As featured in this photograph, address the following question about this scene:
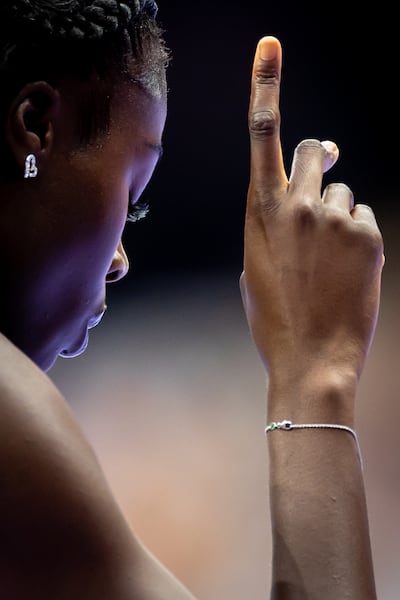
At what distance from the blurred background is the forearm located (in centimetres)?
81

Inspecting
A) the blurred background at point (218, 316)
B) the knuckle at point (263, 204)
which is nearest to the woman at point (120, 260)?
the knuckle at point (263, 204)

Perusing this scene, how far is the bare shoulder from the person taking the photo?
1.39ft

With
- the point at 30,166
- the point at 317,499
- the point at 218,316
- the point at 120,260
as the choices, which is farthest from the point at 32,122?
the point at 218,316

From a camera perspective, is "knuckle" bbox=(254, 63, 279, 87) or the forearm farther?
"knuckle" bbox=(254, 63, 279, 87)

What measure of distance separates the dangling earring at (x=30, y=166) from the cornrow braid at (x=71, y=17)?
0.07m

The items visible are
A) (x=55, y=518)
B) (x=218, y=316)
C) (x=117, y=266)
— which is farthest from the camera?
(x=218, y=316)

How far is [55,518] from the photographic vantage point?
0.43 m

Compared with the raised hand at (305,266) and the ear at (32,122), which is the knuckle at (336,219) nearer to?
the raised hand at (305,266)

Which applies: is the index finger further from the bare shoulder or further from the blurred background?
the blurred background

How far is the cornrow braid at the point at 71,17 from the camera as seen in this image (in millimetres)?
Result: 540

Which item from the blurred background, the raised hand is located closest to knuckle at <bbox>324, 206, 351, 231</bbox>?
the raised hand

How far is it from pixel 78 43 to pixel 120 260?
0.49 feet

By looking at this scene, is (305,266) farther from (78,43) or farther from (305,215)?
(78,43)

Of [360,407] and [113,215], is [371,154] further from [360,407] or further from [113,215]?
[113,215]
